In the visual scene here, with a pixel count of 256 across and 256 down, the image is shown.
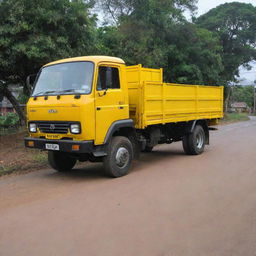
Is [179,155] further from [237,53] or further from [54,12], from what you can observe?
[237,53]

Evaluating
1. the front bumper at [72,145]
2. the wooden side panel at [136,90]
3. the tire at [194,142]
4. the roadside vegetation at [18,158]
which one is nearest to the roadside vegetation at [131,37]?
the roadside vegetation at [18,158]

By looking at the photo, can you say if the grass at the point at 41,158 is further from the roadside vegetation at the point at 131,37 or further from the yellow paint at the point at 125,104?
the roadside vegetation at the point at 131,37

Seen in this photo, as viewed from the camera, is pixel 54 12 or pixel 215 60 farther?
pixel 215 60

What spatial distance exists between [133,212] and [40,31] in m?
7.57

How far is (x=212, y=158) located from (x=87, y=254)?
21.3 ft

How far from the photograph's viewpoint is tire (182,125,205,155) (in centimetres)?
988

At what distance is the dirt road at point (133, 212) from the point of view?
374 cm

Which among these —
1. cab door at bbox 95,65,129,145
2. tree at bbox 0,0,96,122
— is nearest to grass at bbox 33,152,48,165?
tree at bbox 0,0,96,122

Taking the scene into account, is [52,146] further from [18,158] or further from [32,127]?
[18,158]

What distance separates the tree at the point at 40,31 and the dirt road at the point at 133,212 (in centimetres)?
422

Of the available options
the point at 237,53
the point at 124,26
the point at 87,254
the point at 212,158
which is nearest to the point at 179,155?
the point at 212,158

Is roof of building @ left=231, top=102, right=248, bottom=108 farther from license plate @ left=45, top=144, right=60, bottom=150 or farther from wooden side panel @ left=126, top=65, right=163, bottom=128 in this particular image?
license plate @ left=45, top=144, right=60, bottom=150

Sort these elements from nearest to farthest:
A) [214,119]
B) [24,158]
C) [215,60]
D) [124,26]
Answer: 1. [24,158]
2. [214,119]
3. [124,26]
4. [215,60]

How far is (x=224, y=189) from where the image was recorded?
602 cm
